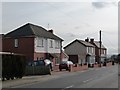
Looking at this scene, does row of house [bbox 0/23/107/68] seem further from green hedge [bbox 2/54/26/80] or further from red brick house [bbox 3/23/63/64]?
green hedge [bbox 2/54/26/80]

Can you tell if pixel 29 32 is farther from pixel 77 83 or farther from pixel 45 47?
pixel 77 83

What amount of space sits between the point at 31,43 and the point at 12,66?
24547mm

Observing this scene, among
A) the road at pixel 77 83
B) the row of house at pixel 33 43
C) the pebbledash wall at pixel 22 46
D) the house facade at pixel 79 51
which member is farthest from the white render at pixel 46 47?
the house facade at pixel 79 51

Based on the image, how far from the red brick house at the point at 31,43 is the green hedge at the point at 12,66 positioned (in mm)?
21811

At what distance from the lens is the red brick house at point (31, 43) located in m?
54.3

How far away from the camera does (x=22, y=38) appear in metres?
55.3

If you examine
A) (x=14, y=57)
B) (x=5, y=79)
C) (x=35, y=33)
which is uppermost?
(x=35, y=33)

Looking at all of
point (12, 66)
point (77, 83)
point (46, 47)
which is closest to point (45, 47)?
point (46, 47)

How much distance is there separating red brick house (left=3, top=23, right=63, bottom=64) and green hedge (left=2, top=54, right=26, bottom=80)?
21.8 metres

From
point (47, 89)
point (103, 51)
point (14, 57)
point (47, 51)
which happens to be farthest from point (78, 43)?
point (47, 89)

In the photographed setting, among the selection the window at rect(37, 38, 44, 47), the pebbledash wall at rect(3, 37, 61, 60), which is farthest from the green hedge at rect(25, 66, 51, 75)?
the window at rect(37, 38, 44, 47)

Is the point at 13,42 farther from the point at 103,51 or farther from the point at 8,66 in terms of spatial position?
the point at 103,51

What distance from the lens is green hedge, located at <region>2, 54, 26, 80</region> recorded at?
28302 mm

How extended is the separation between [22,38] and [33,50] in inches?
119
